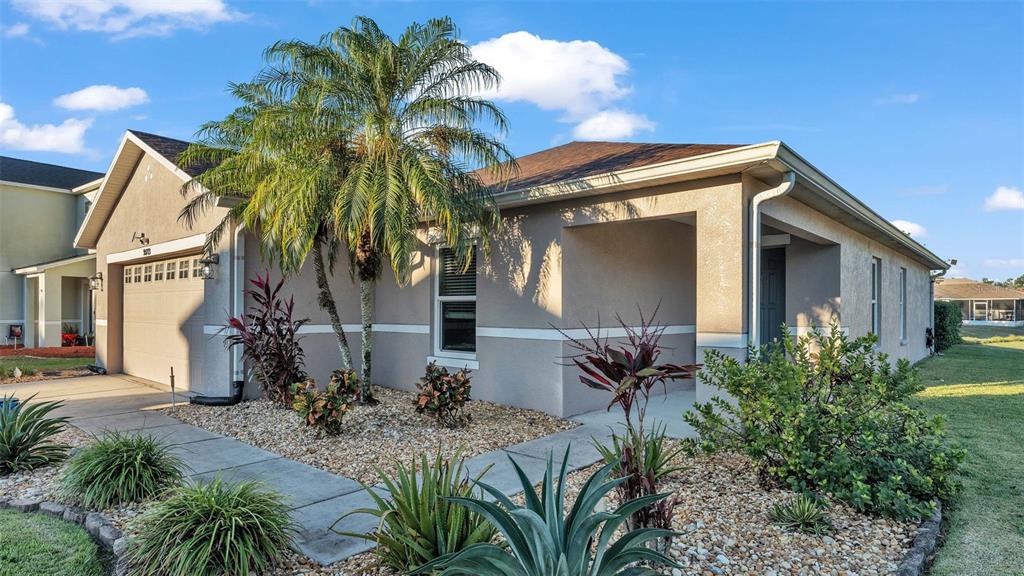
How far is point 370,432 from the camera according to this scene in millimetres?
6859

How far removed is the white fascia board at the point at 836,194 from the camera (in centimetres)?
622

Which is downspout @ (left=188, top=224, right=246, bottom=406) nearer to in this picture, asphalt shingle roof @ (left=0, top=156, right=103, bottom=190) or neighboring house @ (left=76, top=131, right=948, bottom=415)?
neighboring house @ (left=76, top=131, right=948, bottom=415)

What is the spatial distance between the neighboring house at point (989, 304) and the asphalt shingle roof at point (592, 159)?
149 ft

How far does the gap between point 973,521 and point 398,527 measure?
4435 millimetres

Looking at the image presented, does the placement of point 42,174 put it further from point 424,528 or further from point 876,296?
point 876,296

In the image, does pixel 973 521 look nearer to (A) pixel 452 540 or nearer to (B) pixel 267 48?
(A) pixel 452 540

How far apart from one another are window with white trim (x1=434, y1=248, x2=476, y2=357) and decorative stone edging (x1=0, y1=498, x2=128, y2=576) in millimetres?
5584

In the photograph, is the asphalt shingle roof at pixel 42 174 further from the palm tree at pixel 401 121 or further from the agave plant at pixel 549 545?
the agave plant at pixel 549 545

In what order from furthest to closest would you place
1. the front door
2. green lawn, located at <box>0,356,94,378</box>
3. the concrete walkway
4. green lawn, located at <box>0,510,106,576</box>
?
green lawn, located at <box>0,356,94,378</box> < the front door < the concrete walkway < green lawn, located at <box>0,510,106,576</box>

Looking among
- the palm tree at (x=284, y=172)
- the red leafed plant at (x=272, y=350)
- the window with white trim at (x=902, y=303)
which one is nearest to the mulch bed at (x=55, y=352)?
the red leafed plant at (x=272, y=350)

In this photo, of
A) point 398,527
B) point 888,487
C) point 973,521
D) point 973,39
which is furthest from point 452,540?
point 973,39

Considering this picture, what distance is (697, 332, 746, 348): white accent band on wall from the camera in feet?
20.9

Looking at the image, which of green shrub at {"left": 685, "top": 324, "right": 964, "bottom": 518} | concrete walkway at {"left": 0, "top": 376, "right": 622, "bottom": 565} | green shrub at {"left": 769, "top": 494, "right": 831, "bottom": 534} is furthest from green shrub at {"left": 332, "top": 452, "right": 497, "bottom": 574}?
green shrub at {"left": 685, "top": 324, "right": 964, "bottom": 518}

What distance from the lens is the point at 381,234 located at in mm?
7199
